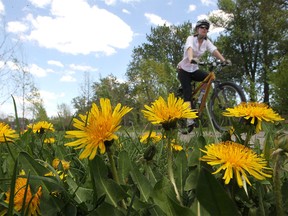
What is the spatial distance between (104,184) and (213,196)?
210 millimetres

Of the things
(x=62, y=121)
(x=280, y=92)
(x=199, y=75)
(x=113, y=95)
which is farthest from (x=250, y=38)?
(x=62, y=121)

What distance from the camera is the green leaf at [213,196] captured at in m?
0.39

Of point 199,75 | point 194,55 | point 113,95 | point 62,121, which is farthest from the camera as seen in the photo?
point 199,75

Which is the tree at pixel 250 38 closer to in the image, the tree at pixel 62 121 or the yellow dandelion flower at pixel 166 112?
the tree at pixel 62 121

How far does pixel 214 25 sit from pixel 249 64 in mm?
4502

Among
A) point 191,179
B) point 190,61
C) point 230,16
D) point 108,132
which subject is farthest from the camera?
point 230,16

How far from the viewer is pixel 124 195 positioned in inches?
21.4

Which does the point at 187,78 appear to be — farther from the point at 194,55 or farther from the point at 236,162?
the point at 236,162

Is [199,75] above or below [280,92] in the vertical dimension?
below

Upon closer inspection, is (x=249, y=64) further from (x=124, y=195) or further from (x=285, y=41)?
(x=124, y=195)

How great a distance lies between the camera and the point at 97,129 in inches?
20.7

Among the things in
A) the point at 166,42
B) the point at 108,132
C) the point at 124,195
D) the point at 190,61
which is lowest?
the point at 124,195

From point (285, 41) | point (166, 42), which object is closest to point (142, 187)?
point (285, 41)

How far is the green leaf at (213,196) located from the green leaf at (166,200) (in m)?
0.04
